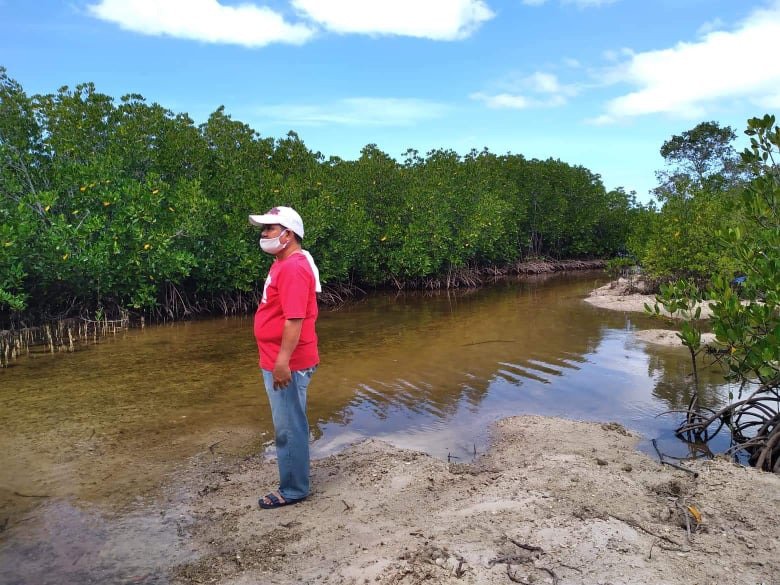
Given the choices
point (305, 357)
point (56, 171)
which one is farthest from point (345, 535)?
point (56, 171)

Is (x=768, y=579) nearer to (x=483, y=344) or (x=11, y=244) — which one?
(x=483, y=344)

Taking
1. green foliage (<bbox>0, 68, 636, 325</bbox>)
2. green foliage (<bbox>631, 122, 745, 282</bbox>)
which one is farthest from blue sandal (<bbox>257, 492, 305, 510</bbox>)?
green foliage (<bbox>631, 122, 745, 282</bbox>)

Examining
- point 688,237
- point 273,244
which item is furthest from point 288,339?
point 688,237

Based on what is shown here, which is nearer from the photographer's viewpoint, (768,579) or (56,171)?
(768,579)

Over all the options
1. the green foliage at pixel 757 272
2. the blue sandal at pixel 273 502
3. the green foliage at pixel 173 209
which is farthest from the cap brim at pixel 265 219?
the green foliage at pixel 173 209

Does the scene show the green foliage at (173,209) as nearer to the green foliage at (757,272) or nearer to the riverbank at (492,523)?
the riverbank at (492,523)

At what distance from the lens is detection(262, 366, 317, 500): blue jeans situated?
12.3ft

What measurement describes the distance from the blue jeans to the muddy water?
2.50 feet

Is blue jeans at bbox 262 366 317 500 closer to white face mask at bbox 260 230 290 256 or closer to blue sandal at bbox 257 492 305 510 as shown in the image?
blue sandal at bbox 257 492 305 510

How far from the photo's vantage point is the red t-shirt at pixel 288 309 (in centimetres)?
358

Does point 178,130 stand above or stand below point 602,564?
above

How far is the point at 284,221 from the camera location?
3711 mm

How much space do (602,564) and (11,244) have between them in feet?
33.4

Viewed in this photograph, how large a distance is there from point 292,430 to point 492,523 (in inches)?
55.5
